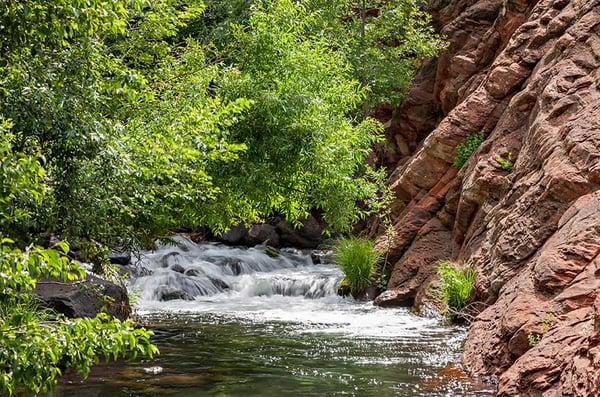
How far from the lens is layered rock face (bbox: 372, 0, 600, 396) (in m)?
10.1

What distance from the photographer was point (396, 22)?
3167 centimetres

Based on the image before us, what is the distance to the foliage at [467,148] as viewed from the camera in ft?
68.8

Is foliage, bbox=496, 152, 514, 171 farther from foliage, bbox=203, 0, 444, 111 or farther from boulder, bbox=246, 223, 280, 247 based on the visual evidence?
boulder, bbox=246, 223, 280, 247

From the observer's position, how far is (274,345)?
14.5 meters

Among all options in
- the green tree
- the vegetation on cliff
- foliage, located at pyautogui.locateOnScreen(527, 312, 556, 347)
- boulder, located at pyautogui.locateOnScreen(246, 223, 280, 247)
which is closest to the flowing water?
foliage, located at pyautogui.locateOnScreen(527, 312, 556, 347)

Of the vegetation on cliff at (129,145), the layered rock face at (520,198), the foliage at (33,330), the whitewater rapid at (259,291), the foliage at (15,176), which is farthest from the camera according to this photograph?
the whitewater rapid at (259,291)

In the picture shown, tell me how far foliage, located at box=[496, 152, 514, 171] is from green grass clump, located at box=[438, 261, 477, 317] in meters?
2.91

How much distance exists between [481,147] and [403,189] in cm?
384

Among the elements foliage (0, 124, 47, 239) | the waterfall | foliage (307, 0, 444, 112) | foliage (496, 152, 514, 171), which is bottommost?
the waterfall

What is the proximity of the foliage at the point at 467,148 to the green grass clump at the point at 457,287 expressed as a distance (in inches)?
199

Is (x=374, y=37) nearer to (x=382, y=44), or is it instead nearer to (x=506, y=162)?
(x=382, y=44)

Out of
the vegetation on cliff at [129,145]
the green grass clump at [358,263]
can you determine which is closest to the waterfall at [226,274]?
the green grass clump at [358,263]

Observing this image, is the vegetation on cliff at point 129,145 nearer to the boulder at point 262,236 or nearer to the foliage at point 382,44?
the foliage at point 382,44

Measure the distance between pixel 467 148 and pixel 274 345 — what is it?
9.41 metres
